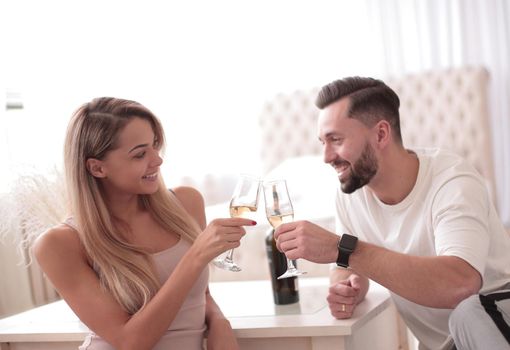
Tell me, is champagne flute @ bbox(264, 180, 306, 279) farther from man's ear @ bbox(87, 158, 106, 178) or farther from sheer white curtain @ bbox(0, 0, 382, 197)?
sheer white curtain @ bbox(0, 0, 382, 197)

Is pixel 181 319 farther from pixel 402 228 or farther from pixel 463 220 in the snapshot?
pixel 463 220

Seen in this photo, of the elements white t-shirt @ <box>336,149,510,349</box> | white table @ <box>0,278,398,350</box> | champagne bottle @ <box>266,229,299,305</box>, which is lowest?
white table @ <box>0,278,398,350</box>

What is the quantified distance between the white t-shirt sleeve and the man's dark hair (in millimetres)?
321

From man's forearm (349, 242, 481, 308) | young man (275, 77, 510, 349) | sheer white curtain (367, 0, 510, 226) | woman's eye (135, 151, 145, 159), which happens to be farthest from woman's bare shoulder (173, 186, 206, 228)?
sheer white curtain (367, 0, 510, 226)

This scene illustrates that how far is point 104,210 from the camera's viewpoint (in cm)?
223

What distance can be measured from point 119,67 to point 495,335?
4173mm

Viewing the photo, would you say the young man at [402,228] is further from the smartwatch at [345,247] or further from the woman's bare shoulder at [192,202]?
the woman's bare shoulder at [192,202]

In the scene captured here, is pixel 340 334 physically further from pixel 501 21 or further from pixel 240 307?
pixel 501 21

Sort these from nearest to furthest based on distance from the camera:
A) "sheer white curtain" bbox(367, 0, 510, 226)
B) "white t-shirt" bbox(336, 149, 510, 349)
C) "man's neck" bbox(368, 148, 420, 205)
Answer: "white t-shirt" bbox(336, 149, 510, 349), "man's neck" bbox(368, 148, 420, 205), "sheer white curtain" bbox(367, 0, 510, 226)

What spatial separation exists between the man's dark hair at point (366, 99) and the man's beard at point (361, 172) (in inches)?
5.0

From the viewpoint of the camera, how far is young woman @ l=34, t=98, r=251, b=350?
6.58 ft

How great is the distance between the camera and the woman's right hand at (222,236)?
6.30ft

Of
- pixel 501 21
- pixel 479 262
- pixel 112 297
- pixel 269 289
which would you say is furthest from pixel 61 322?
pixel 501 21

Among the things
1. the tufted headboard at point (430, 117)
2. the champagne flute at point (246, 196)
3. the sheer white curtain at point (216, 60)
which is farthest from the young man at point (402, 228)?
the sheer white curtain at point (216, 60)
